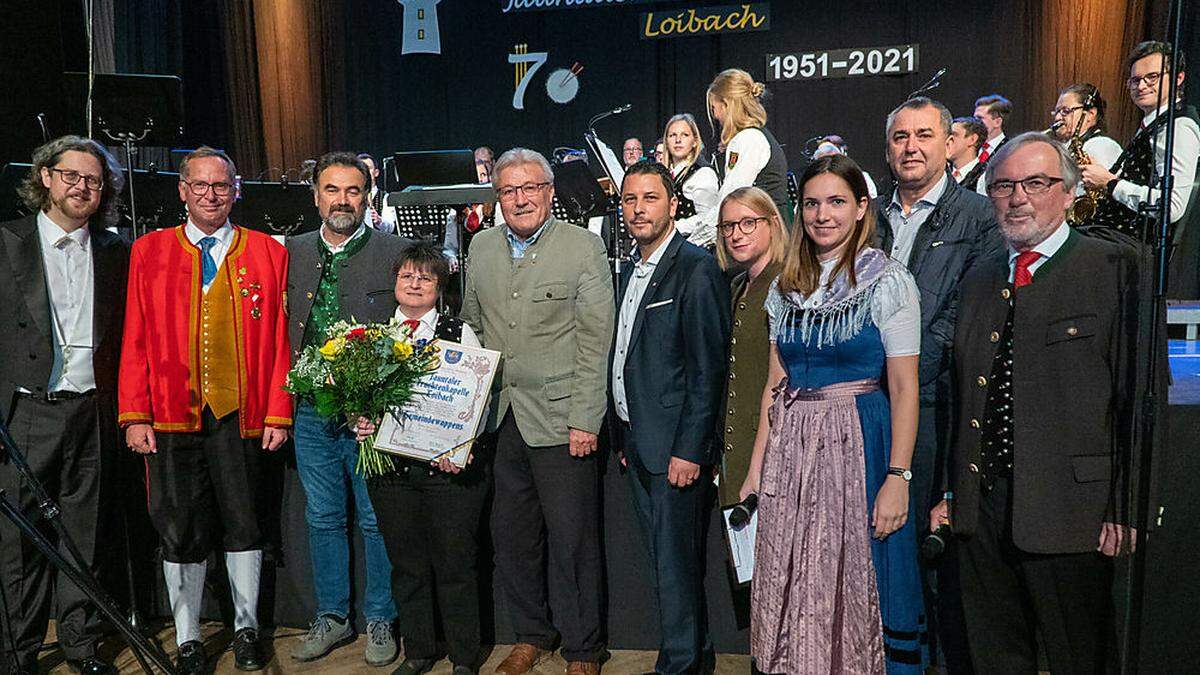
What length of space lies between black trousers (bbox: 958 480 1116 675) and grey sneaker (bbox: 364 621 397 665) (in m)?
2.24

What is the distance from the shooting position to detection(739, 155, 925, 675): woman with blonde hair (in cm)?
258

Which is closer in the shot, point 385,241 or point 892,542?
point 892,542

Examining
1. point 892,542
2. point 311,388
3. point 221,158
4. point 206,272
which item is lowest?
point 892,542

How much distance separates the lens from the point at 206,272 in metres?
3.54

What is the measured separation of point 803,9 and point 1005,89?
2.45m

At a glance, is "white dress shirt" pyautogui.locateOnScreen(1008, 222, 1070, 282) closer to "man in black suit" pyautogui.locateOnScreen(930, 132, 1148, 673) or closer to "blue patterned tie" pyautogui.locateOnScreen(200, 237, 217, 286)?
"man in black suit" pyautogui.locateOnScreen(930, 132, 1148, 673)

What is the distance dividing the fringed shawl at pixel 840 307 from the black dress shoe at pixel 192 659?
2.61 m

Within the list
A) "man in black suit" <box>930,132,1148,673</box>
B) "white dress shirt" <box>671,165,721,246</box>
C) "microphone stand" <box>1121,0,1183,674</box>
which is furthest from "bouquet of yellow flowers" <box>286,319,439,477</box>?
"white dress shirt" <box>671,165,721,246</box>

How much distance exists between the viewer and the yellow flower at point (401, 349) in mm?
3250

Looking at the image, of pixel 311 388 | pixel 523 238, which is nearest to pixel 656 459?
pixel 523 238

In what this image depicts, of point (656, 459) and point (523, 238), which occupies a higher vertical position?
point (523, 238)

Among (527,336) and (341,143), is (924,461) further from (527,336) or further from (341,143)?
(341,143)

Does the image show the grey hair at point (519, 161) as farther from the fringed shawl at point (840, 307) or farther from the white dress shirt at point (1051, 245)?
the white dress shirt at point (1051, 245)

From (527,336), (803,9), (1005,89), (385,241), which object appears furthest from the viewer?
(803,9)
